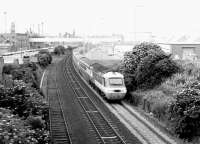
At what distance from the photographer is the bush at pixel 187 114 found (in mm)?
21266

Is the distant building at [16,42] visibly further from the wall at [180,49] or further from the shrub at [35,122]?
the shrub at [35,122]

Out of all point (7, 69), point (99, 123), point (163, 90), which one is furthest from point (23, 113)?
point (7, 69)

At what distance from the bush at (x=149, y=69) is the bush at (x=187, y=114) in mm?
10847

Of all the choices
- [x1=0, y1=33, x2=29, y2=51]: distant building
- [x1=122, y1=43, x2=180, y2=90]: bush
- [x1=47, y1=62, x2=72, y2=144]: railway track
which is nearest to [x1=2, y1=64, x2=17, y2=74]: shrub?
[x1=47, y1=62, x2=72, y2=144]: railway track

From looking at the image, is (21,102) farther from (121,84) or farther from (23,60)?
(23,60)

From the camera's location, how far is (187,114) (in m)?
21.2

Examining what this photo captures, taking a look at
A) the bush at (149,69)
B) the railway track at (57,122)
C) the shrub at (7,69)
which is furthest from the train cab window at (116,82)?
the shrub at (7,69)

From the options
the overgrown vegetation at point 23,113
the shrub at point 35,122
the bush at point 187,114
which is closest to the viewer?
the overgrown vegetation at point 23,113

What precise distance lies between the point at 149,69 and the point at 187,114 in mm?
13510

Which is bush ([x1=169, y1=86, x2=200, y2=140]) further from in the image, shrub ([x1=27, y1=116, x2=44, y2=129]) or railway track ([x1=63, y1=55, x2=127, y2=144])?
shrub ([x1=27, y1=116, x2=44, y2=129])

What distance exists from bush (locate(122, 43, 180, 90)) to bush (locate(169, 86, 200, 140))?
10847 millimetres

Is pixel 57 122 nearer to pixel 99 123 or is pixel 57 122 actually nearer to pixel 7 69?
pixel 99 123

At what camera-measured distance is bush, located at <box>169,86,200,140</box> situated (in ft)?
→ 69.8

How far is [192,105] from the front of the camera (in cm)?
2159
